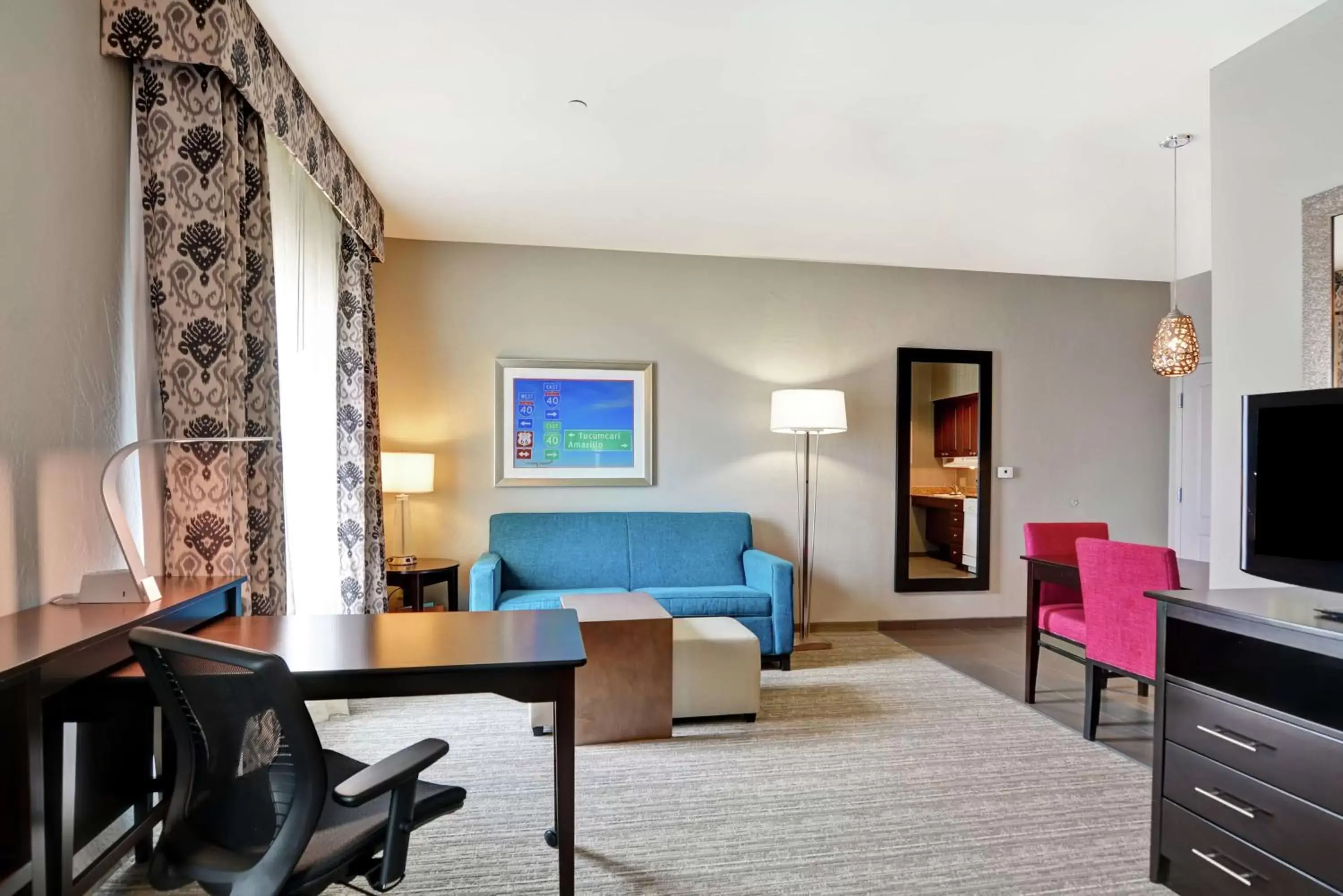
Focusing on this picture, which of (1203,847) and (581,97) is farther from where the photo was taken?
(581,97)

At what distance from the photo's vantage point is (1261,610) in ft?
5.87

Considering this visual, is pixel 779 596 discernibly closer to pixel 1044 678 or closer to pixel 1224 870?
pixel 1044 678

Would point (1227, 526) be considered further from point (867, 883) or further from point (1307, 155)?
point (867, 883)

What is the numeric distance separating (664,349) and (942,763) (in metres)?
3.02

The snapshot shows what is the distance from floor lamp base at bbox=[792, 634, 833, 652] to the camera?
14.9 feet

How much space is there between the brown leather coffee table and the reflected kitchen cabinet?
3.04 meters

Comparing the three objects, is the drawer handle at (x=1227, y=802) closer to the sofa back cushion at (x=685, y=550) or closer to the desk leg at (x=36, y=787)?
the desk leg at (x=36, y=787)

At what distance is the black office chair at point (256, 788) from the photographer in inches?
48.8

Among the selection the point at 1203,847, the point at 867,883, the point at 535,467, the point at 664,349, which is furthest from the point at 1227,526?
the point at 535,467

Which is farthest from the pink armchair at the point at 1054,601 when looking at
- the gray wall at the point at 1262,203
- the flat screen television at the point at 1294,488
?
the flat screen television at the point at 1294,488

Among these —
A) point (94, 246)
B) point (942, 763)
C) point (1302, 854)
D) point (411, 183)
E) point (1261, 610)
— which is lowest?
point (942, 763)

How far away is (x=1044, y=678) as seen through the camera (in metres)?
4.02

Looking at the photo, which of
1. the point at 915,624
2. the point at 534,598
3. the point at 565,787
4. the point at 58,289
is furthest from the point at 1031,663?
the point at 58,289

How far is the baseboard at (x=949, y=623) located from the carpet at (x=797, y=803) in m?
1.53
